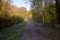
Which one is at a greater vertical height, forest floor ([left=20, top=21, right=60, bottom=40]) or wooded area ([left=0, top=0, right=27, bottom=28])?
wooded area ([left=0, top=0, right=27, bottom=28])

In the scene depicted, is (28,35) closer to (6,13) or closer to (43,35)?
(43,35)

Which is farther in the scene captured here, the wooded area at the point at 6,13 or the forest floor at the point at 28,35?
the wooded area at the point at 6,13

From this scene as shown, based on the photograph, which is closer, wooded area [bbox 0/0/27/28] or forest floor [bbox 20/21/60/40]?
forest floor [bbox 20/21/60/40]

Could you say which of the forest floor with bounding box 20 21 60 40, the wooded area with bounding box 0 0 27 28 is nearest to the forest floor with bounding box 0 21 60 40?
the forest floor with bounding box 20 21 60 40

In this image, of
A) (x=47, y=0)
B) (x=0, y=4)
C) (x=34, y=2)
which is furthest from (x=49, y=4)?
(x=0, y=4)

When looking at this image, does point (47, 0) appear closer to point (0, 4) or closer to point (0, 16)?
point (0, 4)

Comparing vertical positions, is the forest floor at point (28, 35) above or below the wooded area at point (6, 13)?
below

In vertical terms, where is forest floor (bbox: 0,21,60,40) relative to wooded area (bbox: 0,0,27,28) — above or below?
below

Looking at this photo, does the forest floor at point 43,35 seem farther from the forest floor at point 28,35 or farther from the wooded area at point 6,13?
the wooded area at point 6,13

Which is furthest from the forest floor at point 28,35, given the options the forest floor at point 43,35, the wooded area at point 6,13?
the wooded area at point 6,13

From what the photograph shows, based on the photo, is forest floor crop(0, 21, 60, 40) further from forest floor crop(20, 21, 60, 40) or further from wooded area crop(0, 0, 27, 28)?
wooded area crop(0, 0, 27, 28)

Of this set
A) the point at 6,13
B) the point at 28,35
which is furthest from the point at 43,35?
the point at 6,13

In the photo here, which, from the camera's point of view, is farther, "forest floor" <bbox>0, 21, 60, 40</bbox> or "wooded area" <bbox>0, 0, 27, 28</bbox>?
"wooded area" <bbox>0, 0, 27, 28</bbox>

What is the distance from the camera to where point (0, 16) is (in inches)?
386
